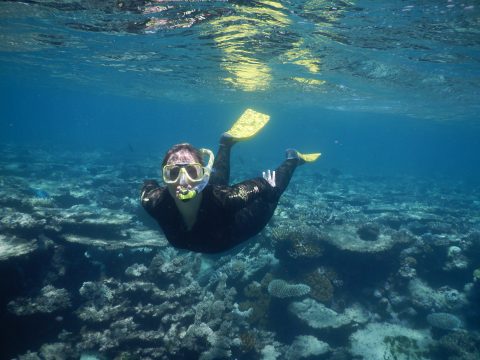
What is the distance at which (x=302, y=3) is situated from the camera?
1173cm

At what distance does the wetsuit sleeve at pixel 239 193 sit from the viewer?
4617mm

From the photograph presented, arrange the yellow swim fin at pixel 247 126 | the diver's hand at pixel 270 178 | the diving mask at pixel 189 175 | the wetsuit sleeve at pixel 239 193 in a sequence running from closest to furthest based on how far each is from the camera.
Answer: the diving mask at pixel 189 175 < the wetsuit sleeve at pixel 239 193 < the diver's hand at pixel 270 178 < the yellow swim fin at pixel 247 126

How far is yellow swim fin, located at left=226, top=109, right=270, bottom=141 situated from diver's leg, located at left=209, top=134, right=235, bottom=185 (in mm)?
195

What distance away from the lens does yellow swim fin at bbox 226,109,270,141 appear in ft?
24.7

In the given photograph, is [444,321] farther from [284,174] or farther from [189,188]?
[189,188]

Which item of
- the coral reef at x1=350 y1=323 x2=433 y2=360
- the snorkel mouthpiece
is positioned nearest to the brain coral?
the coral reef at x1=350 y1=323 x2=433 y2=360

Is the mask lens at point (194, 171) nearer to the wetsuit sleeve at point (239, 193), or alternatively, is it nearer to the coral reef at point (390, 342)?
the wetsuit sleeve at point (239, 193)

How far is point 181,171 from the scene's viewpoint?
13.8 feet

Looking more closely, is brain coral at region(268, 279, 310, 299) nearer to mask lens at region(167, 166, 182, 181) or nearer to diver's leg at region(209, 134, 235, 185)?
diver's leg at region(209, 134, 235, 185)

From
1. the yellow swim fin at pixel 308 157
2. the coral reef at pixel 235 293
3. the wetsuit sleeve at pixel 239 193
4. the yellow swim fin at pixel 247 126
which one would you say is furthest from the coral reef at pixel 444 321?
the wetsuit sleeve at pixel 239 193

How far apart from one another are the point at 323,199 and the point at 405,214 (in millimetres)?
5482

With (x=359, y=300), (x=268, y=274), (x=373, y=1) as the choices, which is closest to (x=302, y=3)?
(x=373, y=1)

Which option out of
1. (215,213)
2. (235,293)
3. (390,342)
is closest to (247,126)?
(215,213)

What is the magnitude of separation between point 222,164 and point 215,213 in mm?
2456
